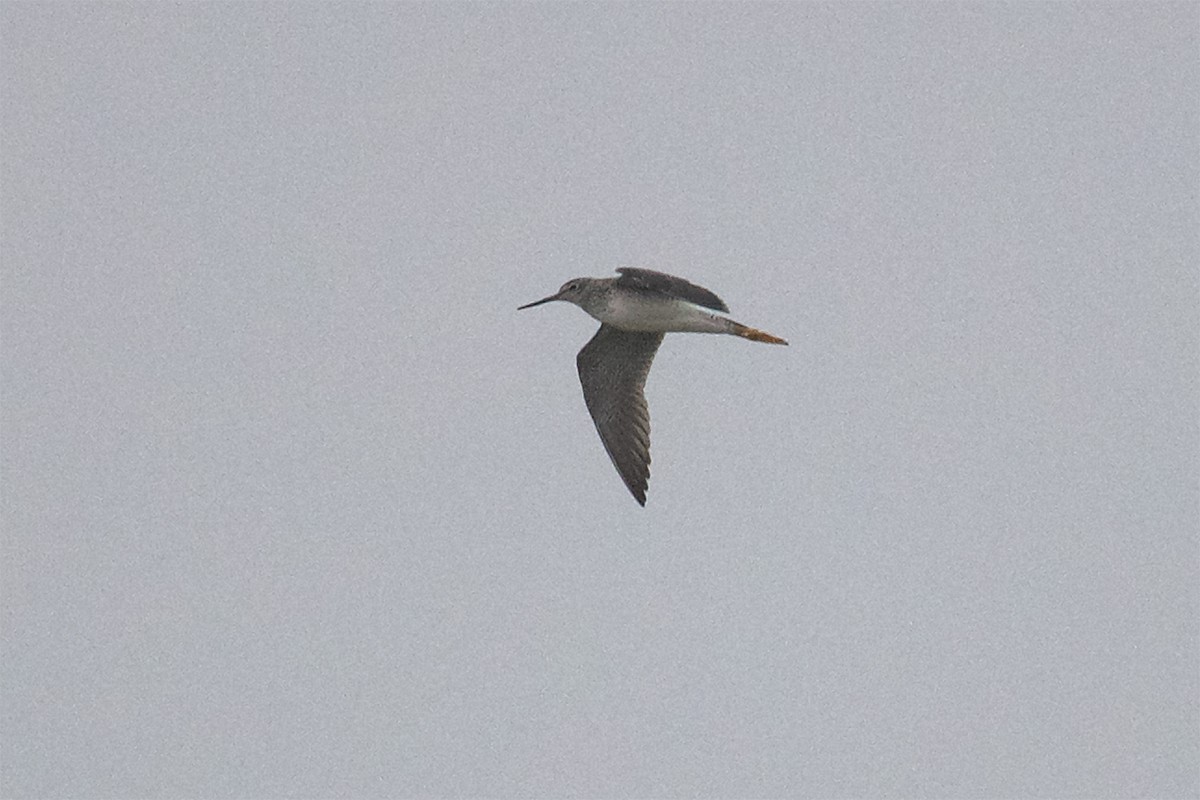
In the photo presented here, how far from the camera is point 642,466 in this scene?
2555 cm

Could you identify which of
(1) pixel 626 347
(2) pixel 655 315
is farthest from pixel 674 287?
(1) pixel 626 347

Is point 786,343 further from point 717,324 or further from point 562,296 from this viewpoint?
point 562,296

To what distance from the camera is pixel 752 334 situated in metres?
24.8

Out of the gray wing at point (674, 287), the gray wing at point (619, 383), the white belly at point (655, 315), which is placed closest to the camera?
the gray wing at point (674, 287)

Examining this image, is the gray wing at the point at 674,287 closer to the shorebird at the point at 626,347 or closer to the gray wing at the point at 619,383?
the shorebird at the point at 626,347

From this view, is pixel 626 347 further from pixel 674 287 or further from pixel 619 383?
pixel 674 287

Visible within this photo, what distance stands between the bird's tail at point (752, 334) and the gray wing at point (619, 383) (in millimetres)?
1230

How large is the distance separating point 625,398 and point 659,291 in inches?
121

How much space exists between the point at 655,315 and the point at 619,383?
75.1 inches

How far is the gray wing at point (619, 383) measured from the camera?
84.4 feet

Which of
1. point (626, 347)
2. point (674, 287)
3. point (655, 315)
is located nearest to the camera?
point (674, 287)

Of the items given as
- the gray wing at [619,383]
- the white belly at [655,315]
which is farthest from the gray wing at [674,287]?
the gray wing at [619,383]

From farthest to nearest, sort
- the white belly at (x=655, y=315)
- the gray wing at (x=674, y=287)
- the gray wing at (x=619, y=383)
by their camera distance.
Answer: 1. the gray wing at (x=619, y=383)
2. the white belly at (x=655, y=315)
3. the gray wing at (x=674, y=287)

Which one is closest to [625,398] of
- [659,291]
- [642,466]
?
[642,466]
